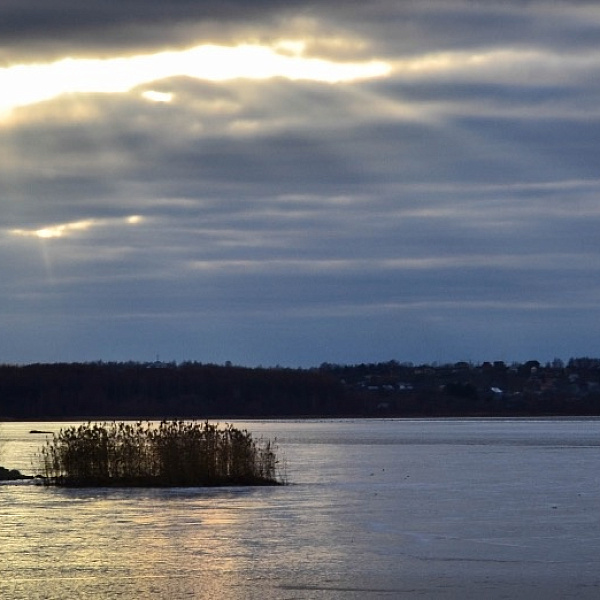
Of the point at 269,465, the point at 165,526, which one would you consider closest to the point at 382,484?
the point at 269,465

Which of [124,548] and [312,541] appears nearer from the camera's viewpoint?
[124,548]

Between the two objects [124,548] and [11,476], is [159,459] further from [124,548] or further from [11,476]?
[124,548]

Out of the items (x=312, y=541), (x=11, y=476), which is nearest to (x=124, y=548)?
(x=312, y=541)

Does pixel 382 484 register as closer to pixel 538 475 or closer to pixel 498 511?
pixel 538 475

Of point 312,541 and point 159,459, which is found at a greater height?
point 159,459

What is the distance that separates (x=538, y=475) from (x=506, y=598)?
23.1m

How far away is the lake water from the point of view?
1611cm

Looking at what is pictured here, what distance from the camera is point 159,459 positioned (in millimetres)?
33500

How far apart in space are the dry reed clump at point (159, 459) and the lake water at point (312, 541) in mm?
1210

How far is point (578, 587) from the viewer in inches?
632

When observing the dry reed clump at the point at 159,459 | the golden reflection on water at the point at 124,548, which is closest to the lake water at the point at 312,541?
the golden reflection on water at the point at 124,548

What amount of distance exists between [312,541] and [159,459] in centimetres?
1342

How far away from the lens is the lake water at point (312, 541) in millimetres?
16109

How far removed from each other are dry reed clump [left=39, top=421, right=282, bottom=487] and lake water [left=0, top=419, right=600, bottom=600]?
3.97ft
